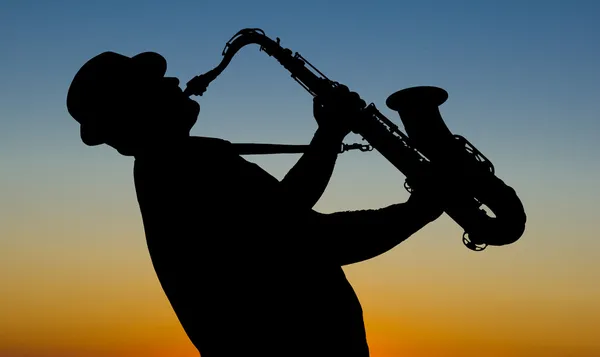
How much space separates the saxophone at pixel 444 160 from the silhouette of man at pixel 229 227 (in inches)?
30.4

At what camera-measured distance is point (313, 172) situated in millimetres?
3641

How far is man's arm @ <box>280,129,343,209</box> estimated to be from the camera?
3555mm

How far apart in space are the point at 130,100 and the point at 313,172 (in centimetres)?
106

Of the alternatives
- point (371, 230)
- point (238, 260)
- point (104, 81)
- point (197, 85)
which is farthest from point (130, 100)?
point (197, 85)

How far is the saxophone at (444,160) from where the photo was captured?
16.2ft

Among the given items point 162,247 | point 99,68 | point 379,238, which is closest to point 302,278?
point 379,238

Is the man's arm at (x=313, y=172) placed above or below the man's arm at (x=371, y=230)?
above

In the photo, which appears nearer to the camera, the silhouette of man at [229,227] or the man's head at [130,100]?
the silhouette of man at [229,227]

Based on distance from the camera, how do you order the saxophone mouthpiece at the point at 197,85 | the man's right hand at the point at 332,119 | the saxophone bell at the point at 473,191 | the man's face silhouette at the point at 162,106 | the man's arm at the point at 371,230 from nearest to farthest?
the man's arm at the point at 371,230 < the man's face silhouette at the point at 162,106 < the man's right hand at the point at 332,119 < the saxophone bell at the point at 473,191 < the saxophone mouthpiece at the point at 197,85

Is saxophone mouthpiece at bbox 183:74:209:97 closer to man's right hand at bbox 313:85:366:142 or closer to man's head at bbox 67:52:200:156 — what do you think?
man's right hand at bbox 313:85:366:142

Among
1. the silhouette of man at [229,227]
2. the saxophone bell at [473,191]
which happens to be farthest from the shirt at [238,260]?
the saxophone bell at [473,191]

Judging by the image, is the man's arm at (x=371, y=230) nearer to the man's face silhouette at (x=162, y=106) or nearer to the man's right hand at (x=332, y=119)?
the man's right hand at (x=332, y=119)

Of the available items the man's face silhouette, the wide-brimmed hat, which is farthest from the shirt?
the wide-brimmed hat

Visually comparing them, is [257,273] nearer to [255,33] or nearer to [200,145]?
[200,145]
